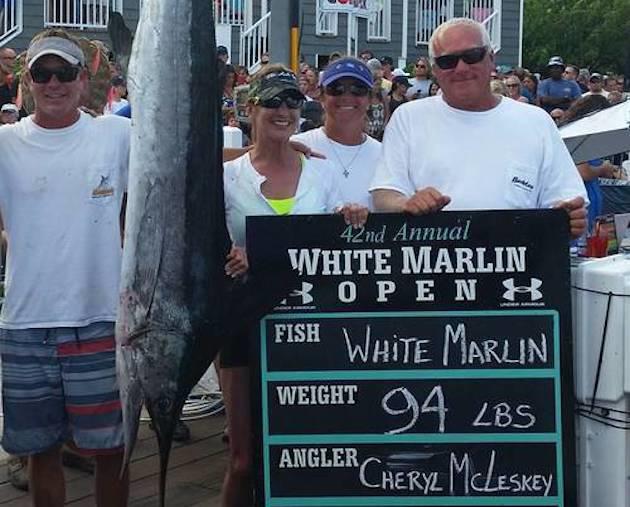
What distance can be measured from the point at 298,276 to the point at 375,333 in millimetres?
289

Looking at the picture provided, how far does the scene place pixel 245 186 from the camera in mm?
3238

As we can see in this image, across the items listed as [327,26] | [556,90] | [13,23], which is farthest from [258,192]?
[327,26]

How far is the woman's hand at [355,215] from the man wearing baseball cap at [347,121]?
25.9 inches

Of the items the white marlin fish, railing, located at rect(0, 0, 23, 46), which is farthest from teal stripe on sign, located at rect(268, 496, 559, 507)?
railing, located at rect(0, 0, 23, 46)

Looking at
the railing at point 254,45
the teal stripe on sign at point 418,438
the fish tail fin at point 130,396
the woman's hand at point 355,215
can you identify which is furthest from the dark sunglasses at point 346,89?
the railing at point 254,45

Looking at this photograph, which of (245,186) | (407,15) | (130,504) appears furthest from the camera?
(407,15)

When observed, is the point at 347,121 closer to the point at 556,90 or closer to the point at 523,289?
the point at 523,289

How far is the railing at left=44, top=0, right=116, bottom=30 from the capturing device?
661 inches

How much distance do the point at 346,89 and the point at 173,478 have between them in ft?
5.86

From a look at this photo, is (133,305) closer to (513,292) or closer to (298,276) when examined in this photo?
(298,276)

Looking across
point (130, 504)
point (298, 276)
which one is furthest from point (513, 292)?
point (130, 504)

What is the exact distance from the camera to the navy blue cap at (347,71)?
373cm

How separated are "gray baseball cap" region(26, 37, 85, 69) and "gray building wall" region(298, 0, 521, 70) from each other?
14.7 m

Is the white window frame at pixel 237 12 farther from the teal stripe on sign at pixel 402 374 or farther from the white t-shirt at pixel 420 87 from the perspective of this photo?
the teal stripe on sign at pixel 402 374
